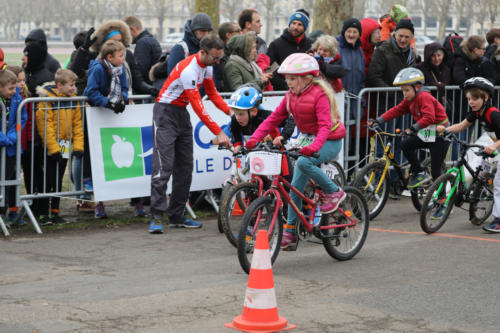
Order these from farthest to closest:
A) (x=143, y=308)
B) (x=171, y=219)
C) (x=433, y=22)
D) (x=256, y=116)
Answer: (x=433, y=22)
(x=171, y=219)
(x=256, y=116)
(x=143, y=308)

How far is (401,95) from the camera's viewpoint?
42.8ft

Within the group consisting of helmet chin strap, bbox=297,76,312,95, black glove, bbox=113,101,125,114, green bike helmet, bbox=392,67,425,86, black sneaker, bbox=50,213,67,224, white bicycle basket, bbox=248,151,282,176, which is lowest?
black sneaker, bbox=50,213,67,224

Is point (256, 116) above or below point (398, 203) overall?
above

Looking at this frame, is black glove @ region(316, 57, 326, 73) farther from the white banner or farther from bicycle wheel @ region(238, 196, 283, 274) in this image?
bicycle wheel @ region(238, 196, 283, 274)

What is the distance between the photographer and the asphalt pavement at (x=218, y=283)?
6.14m

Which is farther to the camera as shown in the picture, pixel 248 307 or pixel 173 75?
pixel 173 75

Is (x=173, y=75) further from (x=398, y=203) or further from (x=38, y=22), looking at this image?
(x=38, y=22)

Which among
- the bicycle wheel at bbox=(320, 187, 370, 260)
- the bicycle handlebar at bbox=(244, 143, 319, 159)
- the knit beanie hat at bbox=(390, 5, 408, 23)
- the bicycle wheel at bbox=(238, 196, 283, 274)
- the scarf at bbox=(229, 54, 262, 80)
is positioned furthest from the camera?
the knit beanie hat at bbox=(390, 5, 408, 23)

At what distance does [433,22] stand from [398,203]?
11227 centimetres

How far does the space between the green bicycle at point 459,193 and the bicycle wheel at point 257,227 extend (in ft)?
7.86

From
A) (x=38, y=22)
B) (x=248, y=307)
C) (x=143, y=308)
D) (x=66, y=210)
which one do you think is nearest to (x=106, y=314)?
(x=143, y=308)

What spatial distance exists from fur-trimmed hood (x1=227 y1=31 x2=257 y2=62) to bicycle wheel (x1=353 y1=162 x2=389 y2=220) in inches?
85.9

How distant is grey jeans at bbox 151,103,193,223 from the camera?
985cm

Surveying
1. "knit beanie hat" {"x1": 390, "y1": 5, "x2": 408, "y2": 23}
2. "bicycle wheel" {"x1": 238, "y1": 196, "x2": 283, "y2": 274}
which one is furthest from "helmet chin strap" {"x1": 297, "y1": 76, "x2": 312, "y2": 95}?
"knit beanie hat" {"x1": 390, "y1": 5, "x2": 408, "y2": 23}
